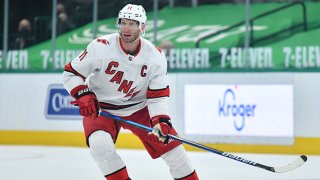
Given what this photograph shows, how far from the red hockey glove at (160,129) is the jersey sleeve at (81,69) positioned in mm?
446

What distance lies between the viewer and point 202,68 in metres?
8.82

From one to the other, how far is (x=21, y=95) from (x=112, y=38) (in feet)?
16.2

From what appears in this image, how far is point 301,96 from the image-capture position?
828cm

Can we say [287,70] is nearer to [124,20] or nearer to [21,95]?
[21,95]

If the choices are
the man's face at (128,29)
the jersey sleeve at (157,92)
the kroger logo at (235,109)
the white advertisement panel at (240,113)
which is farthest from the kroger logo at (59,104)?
the man's face at (128,29)

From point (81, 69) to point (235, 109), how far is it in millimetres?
4000

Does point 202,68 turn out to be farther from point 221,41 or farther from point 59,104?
point 59,104

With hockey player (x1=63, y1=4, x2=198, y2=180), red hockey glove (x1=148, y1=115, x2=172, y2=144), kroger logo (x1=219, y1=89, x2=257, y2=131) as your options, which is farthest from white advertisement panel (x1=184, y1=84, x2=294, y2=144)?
red hockey glove (x1=148, y1=115, x2=172, y2=144)

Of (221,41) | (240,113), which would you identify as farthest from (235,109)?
(221,41)

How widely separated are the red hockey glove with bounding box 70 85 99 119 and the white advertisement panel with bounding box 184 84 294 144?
396 centimetres

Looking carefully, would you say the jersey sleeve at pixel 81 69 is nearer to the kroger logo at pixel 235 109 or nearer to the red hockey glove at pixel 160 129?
the red hockey glove at pixel 160 129

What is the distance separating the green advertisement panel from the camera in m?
8.86

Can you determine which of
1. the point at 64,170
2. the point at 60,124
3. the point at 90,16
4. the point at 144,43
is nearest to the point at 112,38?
the point at 144,43

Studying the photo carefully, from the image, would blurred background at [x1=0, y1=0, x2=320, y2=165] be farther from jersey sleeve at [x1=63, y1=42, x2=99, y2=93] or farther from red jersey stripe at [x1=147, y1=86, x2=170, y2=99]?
jersey sleeve at [x1=63, y1=42, x2=99, y2=93]
